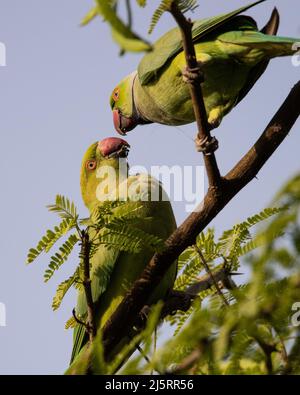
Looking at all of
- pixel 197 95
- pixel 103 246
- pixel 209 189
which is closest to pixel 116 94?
pixel 103 246

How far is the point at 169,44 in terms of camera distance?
14.0 feet

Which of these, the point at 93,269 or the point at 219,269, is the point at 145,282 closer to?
the point at 219,269

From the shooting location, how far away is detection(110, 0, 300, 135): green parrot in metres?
3.94

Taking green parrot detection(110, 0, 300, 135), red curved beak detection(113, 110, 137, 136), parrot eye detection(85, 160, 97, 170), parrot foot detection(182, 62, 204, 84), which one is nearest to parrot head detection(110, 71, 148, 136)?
red curved beak detection(113, 110, 137, 136)

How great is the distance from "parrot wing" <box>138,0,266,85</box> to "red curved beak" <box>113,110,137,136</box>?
1.00 m

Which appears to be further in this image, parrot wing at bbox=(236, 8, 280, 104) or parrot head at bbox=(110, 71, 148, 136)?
parrot head at bbox=(110, 71, 148, 136)

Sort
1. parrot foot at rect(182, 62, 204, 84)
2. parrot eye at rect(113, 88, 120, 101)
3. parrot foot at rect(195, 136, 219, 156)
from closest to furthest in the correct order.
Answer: parrot foot at rect(182, 62, 204, 84), parrot foot at rect(195, 136, 219, 156), parrot eye at rect(113, 88, 120, 101)

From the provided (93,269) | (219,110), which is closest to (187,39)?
(219,110)

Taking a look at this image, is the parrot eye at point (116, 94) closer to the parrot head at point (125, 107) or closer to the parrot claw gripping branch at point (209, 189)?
the parrot head at point (125, 107)

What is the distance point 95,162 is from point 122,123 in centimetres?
55

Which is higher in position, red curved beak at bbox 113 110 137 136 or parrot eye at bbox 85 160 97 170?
red curved beak at bbox 113 110 137 136

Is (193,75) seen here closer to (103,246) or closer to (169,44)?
(169,44)

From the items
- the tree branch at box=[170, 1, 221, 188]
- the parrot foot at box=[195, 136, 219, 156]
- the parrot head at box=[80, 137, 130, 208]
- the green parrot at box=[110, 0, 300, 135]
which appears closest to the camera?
the tree branch at box=[170, 1, 221, 188]

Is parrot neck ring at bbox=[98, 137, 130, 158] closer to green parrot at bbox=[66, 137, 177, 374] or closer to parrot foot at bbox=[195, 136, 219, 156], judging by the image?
green parrot at bbox=[66, 137, 177, 374]
